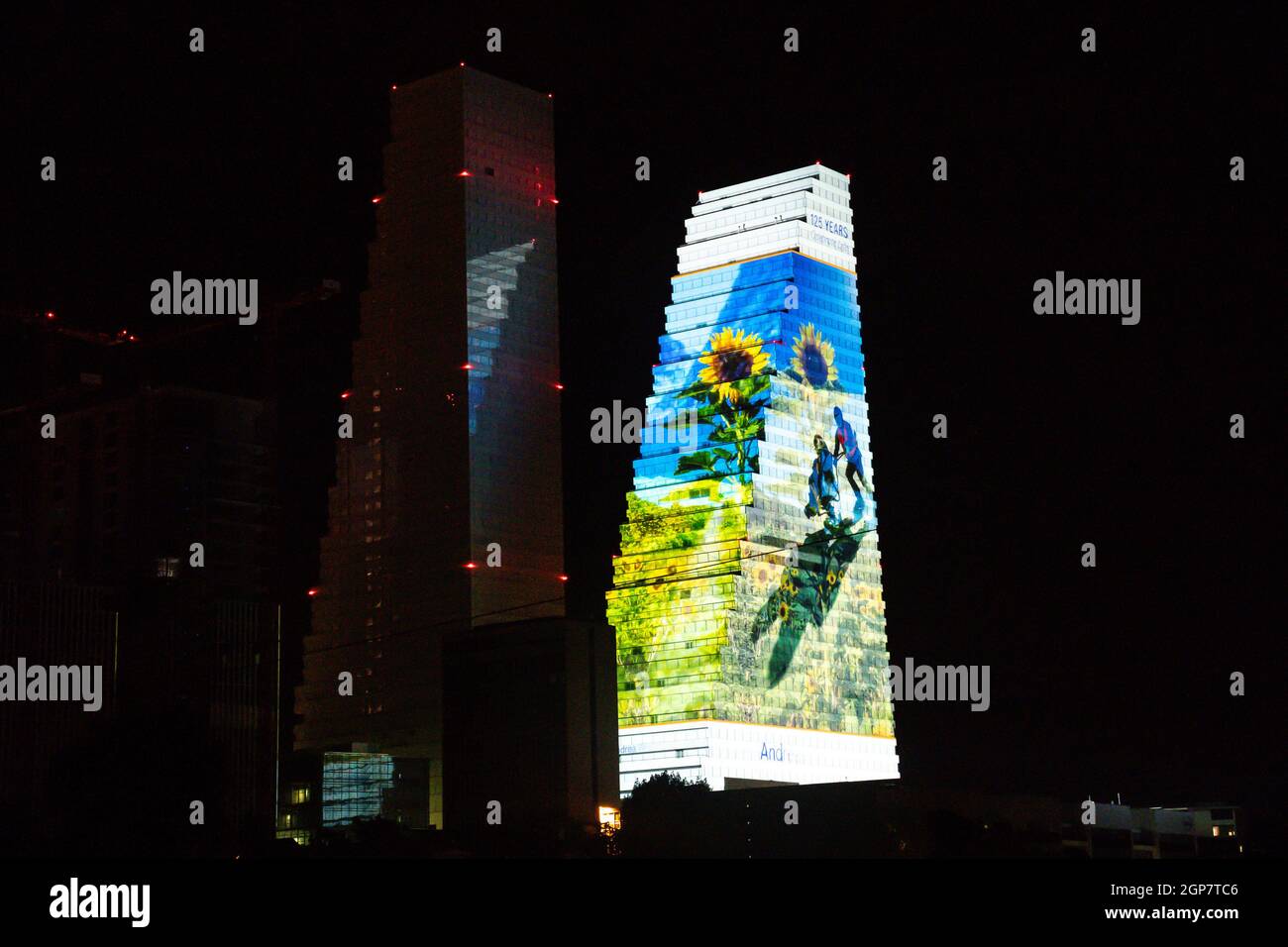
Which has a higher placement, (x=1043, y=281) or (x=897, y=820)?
(x=1043, y=281)

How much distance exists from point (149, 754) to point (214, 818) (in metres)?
8.96
